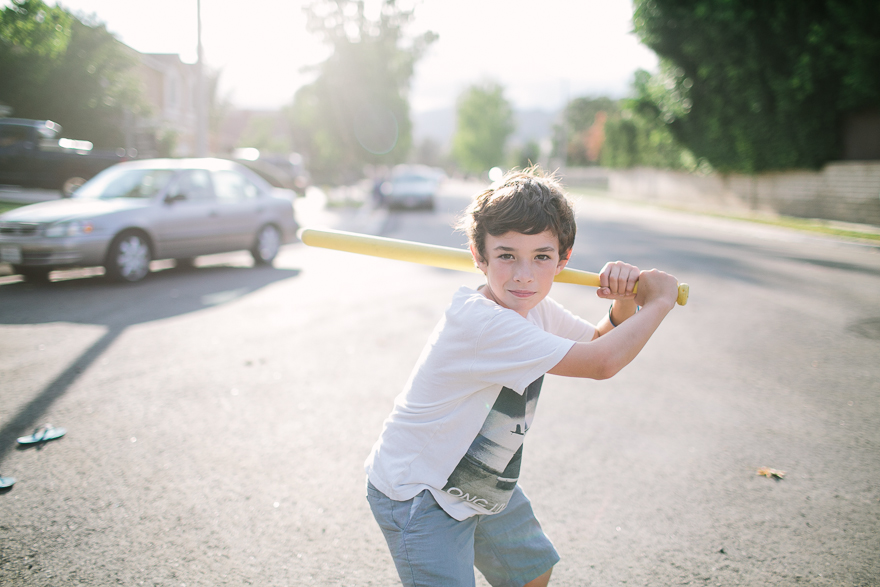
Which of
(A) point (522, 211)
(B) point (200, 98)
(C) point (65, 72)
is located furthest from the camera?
(B) point (200, 98)

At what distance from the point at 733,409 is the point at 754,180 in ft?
74.7

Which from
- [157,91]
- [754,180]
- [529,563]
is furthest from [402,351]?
[157,91]

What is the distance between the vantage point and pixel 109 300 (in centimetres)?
732

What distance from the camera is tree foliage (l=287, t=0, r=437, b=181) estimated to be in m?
35.1

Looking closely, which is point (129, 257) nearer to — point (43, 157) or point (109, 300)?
point (109, 300)

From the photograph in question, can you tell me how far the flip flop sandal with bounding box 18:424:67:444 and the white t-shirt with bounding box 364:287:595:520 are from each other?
2596mm

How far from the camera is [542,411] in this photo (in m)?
4.22

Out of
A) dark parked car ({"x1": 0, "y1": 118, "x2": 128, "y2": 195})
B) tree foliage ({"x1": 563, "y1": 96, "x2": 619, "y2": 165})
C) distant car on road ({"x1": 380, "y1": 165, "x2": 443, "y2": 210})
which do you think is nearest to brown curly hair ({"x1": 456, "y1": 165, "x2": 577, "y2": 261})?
dark parked car ({"x1": 0, "y1": 118, "x2": 128, "y2": 195})

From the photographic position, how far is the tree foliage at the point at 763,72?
61.4 feet

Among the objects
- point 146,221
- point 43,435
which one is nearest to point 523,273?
point 43,435

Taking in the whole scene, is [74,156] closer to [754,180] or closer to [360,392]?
[360,392]

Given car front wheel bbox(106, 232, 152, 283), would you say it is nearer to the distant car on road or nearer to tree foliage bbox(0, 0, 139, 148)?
tree foliage bbox(0, 0, 139, 148)

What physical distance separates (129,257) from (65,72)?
755 centimetres

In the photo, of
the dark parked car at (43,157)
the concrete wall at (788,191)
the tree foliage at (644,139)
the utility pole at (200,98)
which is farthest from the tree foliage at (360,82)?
the dark parked car at (43,157)
